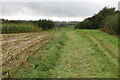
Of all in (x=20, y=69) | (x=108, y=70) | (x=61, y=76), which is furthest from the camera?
(x=108, y=70)

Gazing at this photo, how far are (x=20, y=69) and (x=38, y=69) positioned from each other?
22.4 inches

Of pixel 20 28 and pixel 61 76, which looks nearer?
pixel 61 76

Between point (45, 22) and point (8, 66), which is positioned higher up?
point (45, 22)

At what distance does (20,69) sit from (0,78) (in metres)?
1.09

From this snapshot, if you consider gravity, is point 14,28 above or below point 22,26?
below

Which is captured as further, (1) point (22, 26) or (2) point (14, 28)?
(1) point (22, 26)

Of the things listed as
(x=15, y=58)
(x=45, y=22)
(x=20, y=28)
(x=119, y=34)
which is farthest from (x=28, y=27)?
(x=15, y=58)

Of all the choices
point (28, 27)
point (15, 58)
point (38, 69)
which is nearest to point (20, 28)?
point (28, 27)

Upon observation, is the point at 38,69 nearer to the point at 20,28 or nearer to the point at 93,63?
the point at 93,63

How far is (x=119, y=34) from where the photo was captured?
65.9 ft

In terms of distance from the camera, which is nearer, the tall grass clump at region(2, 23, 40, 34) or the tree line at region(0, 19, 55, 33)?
the tall grass clump at region(2, 23, 40, 34)

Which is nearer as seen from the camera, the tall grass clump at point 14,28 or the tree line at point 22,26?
the tall grass clump at point 14,28

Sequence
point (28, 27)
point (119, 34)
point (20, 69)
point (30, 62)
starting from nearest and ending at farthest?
point (20, 69)
point (30, 62)
point (119, 34)
point (28, 27)

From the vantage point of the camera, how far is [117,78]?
6621 mm
